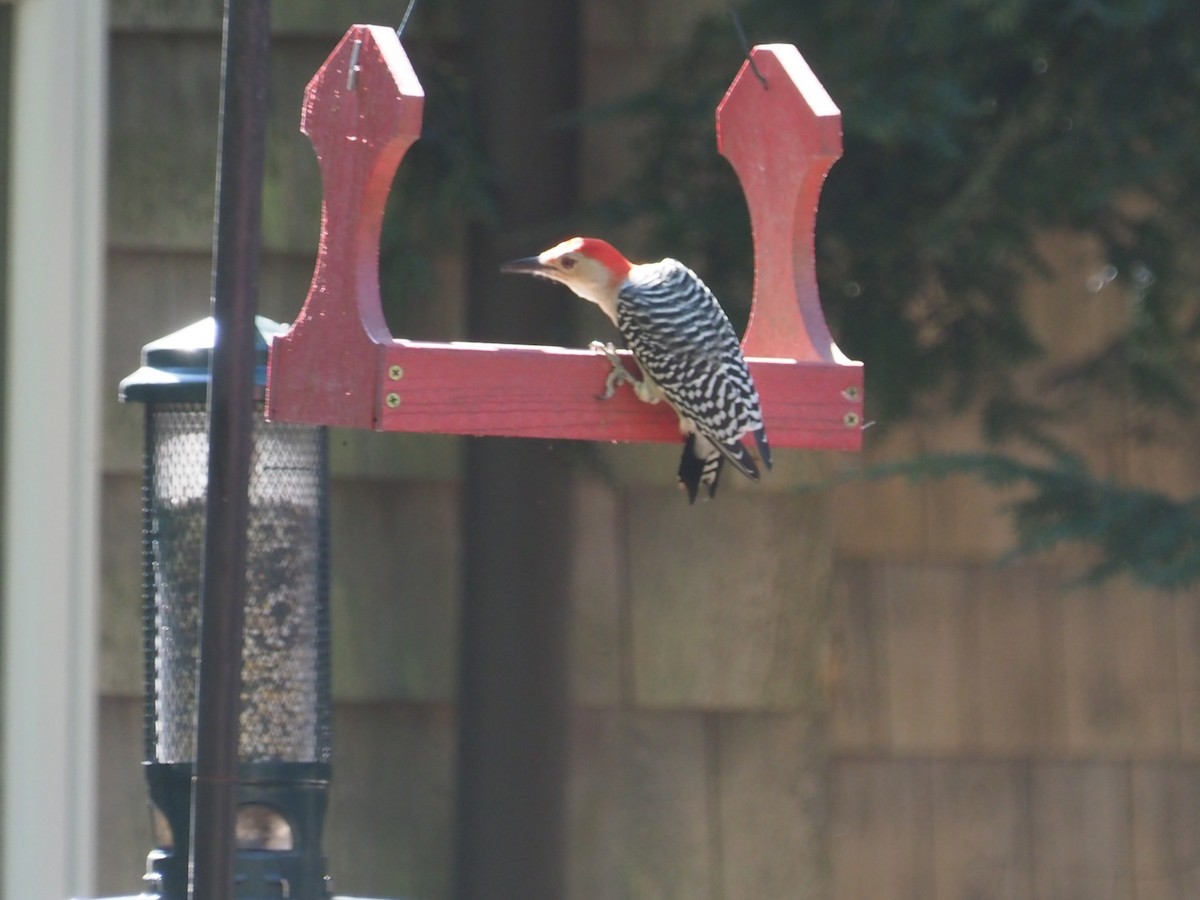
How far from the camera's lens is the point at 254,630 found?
2.40 meters

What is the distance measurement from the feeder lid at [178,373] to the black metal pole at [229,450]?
480 mm

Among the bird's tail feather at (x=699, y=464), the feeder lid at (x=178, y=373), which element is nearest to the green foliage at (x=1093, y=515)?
the bird's tail feather at (x=699, y=464)

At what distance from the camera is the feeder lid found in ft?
7.45

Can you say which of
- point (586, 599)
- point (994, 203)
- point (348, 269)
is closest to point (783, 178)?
point (994, 203)

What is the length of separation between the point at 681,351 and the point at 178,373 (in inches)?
24.8

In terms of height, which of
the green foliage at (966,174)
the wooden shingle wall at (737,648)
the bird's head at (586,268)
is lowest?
the wooden shingle wall at (737,648)

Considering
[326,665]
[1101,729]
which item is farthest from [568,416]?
[1101,729]

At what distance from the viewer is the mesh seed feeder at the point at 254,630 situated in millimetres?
2254

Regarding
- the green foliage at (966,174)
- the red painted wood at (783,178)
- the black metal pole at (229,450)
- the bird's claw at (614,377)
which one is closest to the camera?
the black metal pole at (229,450)

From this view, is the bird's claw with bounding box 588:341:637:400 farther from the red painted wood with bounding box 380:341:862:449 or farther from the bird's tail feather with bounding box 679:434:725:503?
the bird's tail feather with bounding box 679:434:725:503

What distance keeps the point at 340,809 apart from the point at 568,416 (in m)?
1.48

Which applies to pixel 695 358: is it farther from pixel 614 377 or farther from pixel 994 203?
pixel 994 203

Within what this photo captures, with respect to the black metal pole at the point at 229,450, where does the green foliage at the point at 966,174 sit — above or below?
above

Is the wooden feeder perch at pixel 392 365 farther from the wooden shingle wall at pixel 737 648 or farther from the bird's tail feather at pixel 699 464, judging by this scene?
the wooden shingle wall at pixel 737 648
